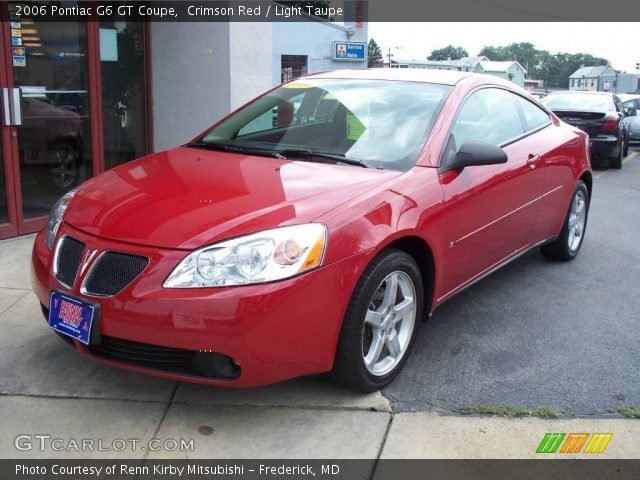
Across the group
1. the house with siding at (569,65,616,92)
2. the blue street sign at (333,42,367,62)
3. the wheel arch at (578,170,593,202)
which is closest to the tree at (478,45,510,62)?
the house with siding at (569,65,616,92)

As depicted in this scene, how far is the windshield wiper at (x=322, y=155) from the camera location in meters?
3.55

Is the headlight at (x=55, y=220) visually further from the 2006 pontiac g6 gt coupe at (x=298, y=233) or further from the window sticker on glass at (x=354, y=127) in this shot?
the window sticker on glass at (x=354, y=127)

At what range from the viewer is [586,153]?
556cm

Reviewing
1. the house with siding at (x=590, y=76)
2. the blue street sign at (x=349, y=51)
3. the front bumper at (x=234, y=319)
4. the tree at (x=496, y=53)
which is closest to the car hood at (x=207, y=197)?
the front bumper at (x=234, y=319)

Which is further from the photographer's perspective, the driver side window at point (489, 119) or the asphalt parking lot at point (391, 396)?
the driver side window at point (489, 119)

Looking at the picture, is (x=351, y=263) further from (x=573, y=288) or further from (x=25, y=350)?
(x=573, y=288)

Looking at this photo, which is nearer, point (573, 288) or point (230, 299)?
point (230, 299)

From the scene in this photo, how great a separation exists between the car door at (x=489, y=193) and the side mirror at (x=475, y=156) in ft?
0.20

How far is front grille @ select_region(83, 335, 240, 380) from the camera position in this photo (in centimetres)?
276

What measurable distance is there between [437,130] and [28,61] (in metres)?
3.98

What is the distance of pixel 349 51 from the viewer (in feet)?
84.0

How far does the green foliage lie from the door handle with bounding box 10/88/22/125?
123133mm

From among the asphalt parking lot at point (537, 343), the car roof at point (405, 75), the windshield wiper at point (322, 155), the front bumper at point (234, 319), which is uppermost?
the car roof at point (405, 75)

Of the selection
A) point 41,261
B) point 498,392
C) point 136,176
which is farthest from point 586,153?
point 41,261
